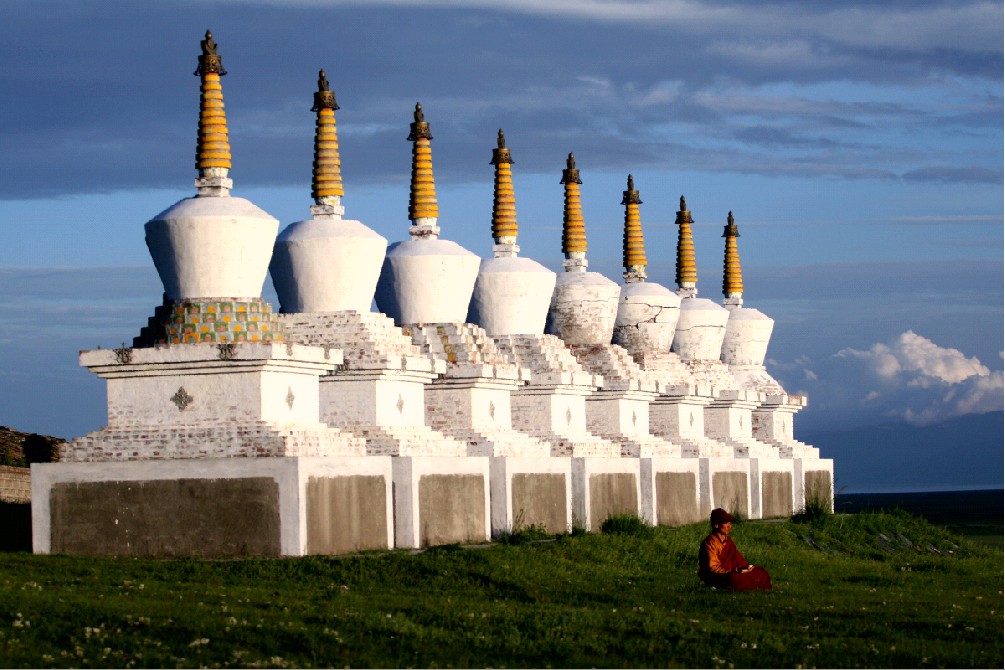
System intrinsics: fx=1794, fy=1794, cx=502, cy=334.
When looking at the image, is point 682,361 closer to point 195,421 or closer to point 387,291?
point 387,291

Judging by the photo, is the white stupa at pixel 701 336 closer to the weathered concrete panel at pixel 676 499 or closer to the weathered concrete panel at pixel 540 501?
the weathered concrete panel at pixel 676 499

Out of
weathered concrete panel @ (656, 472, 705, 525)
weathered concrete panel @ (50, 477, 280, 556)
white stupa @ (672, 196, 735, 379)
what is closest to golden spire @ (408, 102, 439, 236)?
weathered concrete panel @ (656, 472, 705, 525)

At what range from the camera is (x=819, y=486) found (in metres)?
55.5

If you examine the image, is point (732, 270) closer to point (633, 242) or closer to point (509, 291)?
point (633, 242)

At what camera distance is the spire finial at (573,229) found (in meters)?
45.1

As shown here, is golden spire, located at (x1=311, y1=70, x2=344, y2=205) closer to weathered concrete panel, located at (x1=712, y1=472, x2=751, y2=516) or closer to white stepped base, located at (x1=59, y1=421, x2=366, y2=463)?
white stepped base, located at (x1=59, y1=421, x2=366, y2=463)

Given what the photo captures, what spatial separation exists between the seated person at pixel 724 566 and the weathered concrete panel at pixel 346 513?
5.98 m

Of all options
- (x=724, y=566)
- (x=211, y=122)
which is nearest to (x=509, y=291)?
(x=211, y=122)

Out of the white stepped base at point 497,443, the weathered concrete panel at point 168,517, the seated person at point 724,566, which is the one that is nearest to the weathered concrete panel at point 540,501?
the white stepped base at point 497,443

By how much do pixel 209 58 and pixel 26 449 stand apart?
13.9m

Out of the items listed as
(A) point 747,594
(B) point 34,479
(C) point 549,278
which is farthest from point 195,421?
(C) point 549,278

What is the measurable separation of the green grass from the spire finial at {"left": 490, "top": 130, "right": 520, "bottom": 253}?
12.2 metres

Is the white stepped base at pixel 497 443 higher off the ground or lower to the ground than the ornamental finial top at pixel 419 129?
lower

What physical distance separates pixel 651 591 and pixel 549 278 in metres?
16.8
